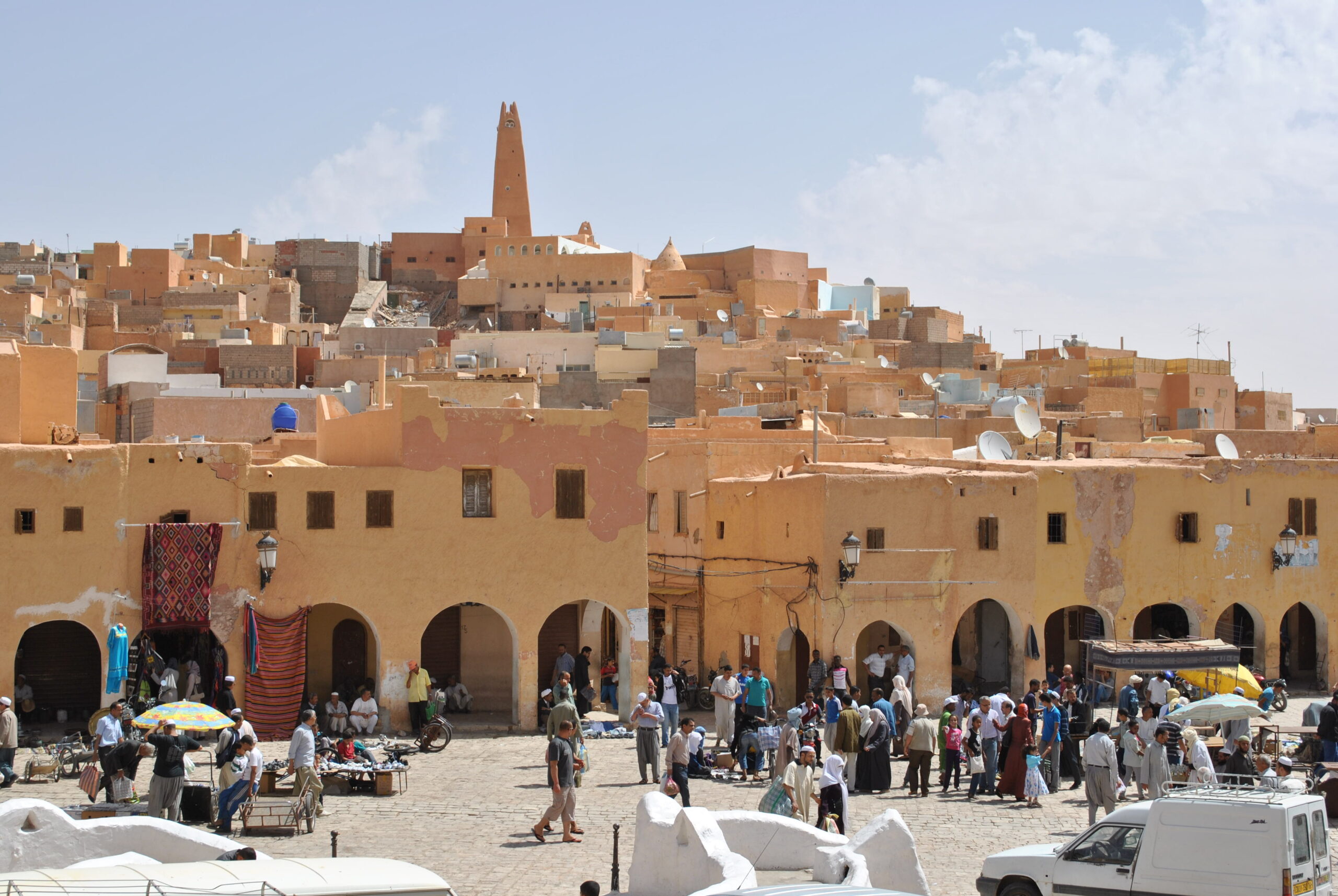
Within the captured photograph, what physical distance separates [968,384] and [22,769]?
42.0 metres

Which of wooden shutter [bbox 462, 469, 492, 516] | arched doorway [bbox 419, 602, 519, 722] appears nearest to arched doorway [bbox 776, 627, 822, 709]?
arched doorway [bbox 419, 602, 519, 722]

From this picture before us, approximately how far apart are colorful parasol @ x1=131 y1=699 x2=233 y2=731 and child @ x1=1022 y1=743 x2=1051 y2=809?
27.4ft

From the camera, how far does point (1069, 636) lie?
26.7 metres

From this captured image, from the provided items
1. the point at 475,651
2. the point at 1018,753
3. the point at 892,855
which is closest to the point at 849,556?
the point at 475,651

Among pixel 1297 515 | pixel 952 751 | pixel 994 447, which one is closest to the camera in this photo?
pixel 952 751

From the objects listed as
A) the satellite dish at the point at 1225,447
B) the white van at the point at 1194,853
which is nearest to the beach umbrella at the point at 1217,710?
the white van at the point at 1194,853

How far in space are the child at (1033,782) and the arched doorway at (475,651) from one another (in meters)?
9.65

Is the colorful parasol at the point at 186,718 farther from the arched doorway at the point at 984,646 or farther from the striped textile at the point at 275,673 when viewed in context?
the arched doorway at the point at 984,646

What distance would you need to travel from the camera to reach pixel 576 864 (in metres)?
13.7

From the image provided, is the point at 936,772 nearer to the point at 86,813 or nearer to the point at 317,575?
the point at 317,575

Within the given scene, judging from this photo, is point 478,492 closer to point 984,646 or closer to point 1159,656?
point 1159,656

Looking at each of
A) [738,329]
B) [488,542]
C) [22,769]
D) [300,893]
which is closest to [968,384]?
[738,329]

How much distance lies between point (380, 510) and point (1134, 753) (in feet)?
33.7

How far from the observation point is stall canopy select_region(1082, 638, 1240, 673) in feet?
67.2
